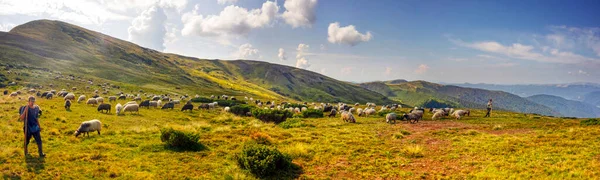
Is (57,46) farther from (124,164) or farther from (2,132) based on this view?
(124,164)

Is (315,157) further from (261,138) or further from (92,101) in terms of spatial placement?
(92,101)

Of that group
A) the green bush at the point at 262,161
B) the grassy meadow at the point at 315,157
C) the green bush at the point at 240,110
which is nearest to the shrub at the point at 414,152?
the grassy meadow at the point at 315,157

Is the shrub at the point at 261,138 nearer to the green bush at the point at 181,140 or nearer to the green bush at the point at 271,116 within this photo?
the green bush at the point at 181,140

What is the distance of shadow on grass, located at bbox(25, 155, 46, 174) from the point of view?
503 inches

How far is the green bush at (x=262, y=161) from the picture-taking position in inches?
565

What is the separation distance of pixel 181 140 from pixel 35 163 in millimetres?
7088

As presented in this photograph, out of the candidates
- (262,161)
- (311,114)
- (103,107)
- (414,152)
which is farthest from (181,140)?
(311,114)

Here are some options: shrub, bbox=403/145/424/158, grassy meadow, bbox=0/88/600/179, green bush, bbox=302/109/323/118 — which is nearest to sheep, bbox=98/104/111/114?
grassy meadow, bbox=0/88/600/179

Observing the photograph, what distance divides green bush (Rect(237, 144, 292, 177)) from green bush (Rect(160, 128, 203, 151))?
15.8 feet

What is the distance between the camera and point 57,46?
154750 mm

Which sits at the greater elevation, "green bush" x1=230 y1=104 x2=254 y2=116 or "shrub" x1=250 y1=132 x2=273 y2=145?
"green bush" x1=230 y1=104 x2=254 y2=116

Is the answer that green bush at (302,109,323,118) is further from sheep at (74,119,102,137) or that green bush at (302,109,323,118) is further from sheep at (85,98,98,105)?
sheep at (85,98,98,105)

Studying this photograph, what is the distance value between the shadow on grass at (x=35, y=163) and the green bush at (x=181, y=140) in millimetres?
6295

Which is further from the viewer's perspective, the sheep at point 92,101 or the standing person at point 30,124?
the sheep at point 92,101
